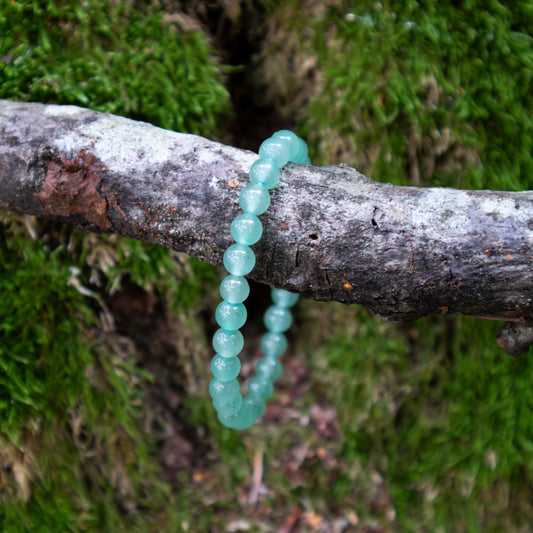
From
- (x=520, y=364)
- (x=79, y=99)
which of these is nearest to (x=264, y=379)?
(x=520, y=364)

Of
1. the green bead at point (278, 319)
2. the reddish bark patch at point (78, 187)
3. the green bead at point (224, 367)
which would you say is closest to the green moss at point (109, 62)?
the reddish bark patch at point (78, 187)

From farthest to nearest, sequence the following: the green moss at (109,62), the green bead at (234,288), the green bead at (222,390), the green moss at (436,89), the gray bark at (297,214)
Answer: the green moss at (436,89) → the green moss at (109,62) → the green bead at (222,390) → the green bead at (234,288) → the gray bark at (297,214)

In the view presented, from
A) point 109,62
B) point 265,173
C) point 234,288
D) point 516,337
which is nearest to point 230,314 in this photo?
point 234,288

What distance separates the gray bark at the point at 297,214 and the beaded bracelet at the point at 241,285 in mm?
49

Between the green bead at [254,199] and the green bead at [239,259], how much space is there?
0.28ft

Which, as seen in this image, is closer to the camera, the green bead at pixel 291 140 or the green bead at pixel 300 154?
the green bead at pixel 291 140

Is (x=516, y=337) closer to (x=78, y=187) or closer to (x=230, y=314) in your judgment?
(x=230, y=314)

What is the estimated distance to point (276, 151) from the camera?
1068mm

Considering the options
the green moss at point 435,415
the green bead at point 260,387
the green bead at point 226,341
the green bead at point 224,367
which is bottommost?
the green moss at point 435,415

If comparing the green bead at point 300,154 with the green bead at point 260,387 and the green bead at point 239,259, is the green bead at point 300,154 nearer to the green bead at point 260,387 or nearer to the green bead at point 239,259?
the green bead at point 239,259

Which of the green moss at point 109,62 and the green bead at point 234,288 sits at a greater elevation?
the green moss at point 109,62

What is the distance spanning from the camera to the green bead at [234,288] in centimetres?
106

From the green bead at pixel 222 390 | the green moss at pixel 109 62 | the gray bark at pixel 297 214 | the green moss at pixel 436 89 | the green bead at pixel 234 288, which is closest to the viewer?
the gray bark at pixel 297 214

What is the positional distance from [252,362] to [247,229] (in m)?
1.15
